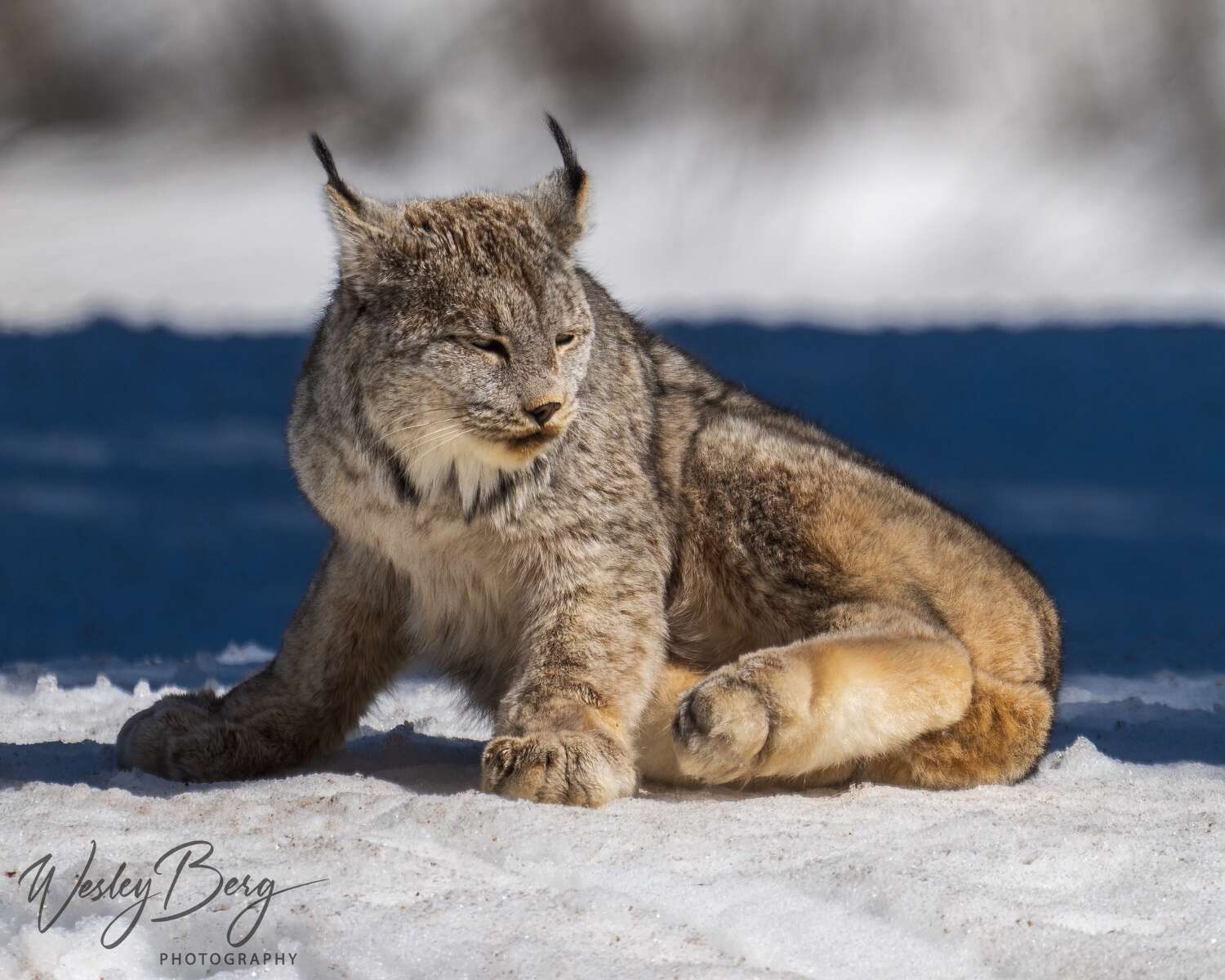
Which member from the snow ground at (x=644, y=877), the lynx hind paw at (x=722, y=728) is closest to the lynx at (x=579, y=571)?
the lynx hind paw at (x=722, y=728)

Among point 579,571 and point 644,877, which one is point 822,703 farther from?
point 644,877

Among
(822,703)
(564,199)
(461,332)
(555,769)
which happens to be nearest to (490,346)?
(461,332)

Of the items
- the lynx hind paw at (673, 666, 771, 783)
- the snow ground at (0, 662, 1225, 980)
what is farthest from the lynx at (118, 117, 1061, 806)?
the snow ground at (0, 662, 1225, 980)

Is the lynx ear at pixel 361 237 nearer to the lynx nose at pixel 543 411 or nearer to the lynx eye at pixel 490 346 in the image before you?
the lynx eye at pixel 490 346

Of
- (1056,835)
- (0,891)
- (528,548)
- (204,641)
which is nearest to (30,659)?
(204,641)

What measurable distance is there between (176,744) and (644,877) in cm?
Result: 175

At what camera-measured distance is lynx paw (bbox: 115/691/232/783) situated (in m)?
4.15

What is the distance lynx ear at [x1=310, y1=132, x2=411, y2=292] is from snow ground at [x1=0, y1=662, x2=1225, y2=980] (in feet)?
4.21

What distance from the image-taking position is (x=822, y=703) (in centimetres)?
361

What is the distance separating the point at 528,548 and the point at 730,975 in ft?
5.32

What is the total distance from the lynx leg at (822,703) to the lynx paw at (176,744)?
1.39 meters

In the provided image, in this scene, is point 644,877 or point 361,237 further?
point 361,237

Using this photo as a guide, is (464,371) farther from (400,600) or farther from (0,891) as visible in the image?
(0,891)

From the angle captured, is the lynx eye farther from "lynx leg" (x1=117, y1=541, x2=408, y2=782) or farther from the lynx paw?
the lynx paw
